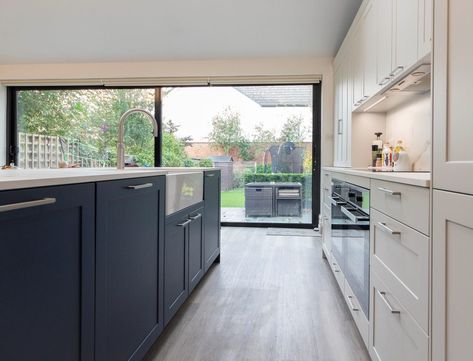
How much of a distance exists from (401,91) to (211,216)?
168cm

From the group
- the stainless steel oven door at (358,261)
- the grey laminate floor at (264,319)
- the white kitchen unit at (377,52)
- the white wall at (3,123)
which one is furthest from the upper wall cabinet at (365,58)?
the white wall at (3,123)

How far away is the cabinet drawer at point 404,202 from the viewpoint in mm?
1039

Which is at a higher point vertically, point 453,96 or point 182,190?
point 453,96

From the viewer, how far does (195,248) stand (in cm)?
234

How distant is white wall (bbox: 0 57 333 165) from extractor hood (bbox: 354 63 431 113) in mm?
1463

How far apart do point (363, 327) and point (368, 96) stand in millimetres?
1684

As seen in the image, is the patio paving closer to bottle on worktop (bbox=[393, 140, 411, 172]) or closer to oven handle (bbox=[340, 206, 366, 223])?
bottle on worktop (bbox=[393, 140, 411, 172])

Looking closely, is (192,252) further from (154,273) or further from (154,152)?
(154,152)

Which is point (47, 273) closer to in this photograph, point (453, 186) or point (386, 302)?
point (453, 186)

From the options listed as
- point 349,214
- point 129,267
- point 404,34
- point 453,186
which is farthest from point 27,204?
point 404,34

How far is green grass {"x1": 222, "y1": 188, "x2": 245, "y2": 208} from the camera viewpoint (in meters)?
5.16

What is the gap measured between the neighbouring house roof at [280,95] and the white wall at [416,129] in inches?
84.5

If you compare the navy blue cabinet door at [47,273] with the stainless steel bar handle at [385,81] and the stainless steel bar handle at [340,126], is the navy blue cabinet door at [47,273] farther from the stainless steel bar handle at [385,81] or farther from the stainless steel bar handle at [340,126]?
the stainless steel bar handle at [340,126]

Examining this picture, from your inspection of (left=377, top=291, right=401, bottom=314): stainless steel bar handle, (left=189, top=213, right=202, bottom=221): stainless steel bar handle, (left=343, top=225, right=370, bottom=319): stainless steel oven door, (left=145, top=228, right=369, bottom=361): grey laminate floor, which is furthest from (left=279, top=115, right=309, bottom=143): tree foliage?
(left=377, top=291, right=401, bottom=314): stainless steel bar handle
